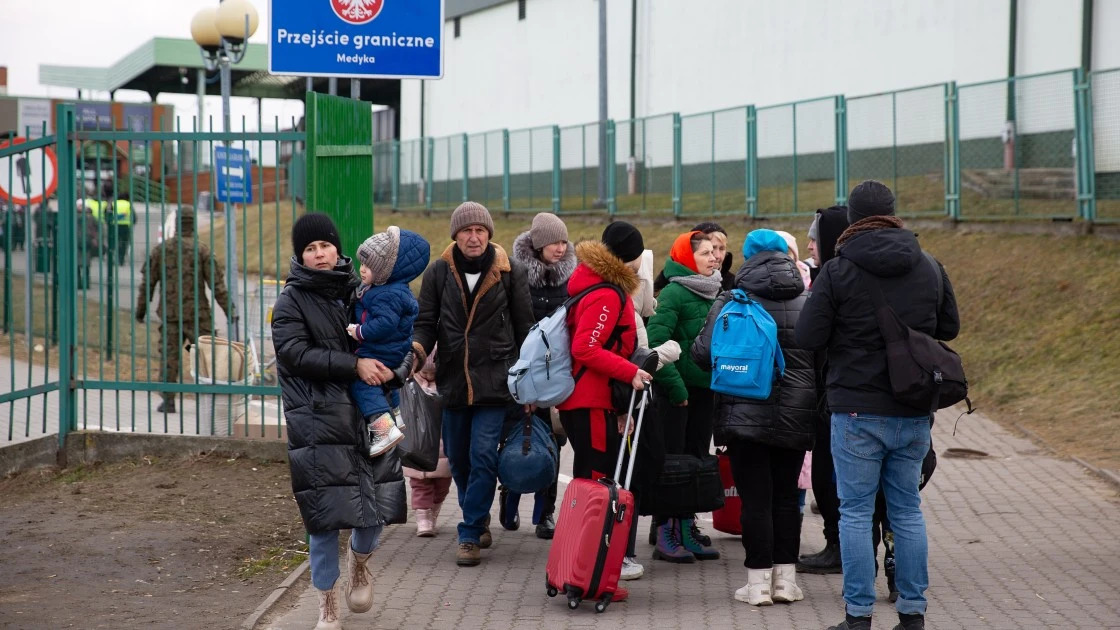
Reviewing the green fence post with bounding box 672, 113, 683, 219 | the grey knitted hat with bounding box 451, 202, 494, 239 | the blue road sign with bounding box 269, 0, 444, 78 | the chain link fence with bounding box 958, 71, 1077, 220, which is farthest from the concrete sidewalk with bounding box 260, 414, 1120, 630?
the green fence post with bounding box 672, 113, 683, 219

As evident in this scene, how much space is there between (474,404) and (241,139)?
2514 millimetres

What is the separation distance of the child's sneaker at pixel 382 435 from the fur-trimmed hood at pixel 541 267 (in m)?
1.98

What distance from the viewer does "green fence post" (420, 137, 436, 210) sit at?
108 feet

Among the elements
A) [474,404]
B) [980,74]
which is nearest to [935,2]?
[980,74]

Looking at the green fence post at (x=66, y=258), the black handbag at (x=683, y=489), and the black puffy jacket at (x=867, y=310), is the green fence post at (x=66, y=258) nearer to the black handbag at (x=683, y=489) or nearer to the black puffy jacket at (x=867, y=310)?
the black handbag at (x=683, y=489)

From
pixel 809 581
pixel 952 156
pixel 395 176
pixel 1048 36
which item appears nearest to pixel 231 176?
A: pixel 809 581

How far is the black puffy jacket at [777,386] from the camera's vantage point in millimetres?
5734

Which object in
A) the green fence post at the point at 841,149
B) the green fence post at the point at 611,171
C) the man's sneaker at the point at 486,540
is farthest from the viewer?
the green fence post at the point at 611,171

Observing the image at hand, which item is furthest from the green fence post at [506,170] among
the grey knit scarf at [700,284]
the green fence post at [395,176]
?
the grey knit scarf at [700,284]

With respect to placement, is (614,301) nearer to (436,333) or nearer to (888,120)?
(436,333)

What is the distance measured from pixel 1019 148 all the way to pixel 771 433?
436 inches

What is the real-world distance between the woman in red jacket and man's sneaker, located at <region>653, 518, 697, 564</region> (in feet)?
2.96

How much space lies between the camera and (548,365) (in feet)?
19.6

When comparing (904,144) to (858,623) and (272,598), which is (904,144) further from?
(272,598)
